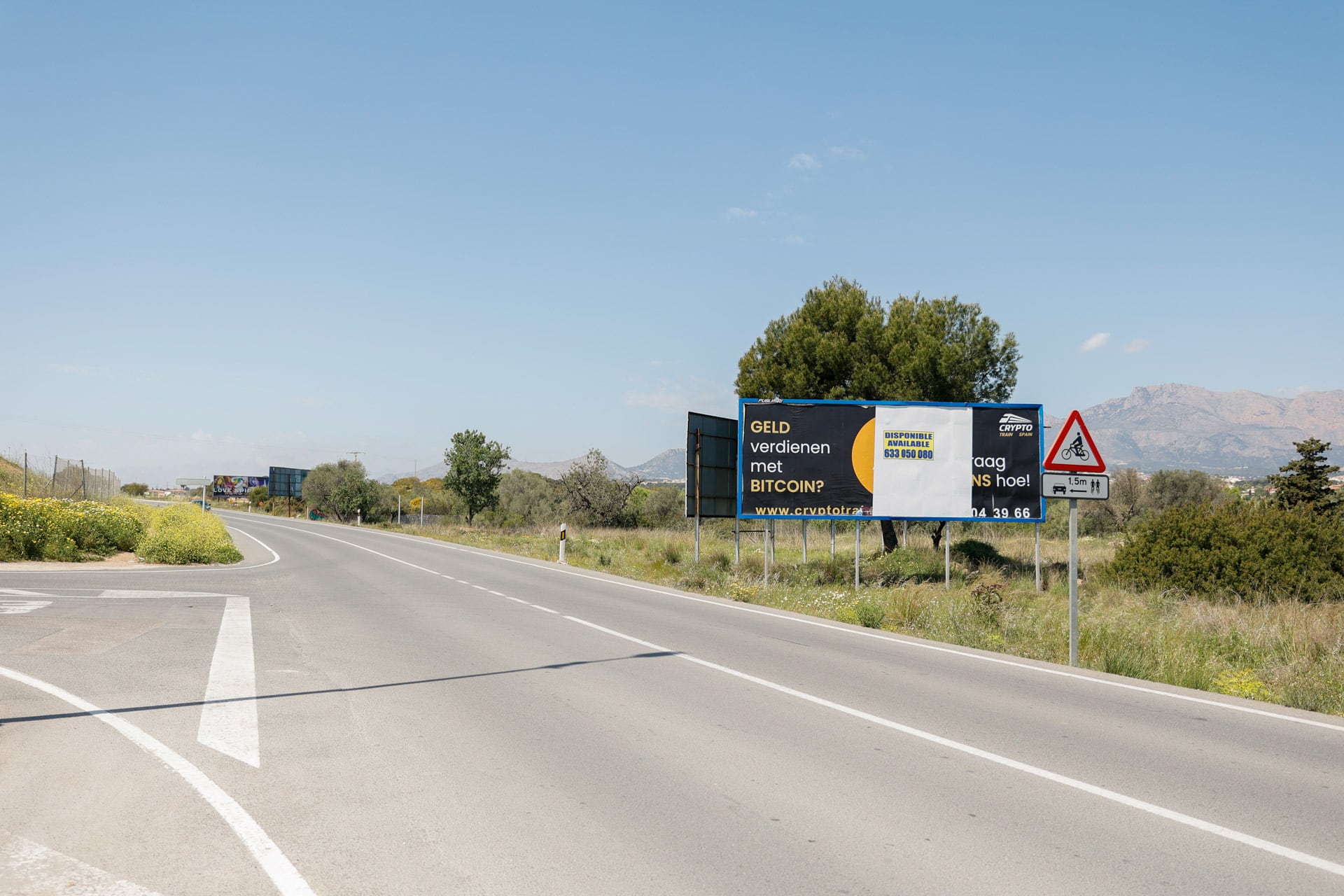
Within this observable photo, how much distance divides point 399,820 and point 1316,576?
19562 millimetres

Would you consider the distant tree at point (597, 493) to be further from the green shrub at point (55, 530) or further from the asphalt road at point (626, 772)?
the asphalt road at point (626, 772)

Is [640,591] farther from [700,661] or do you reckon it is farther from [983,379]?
[983,379]

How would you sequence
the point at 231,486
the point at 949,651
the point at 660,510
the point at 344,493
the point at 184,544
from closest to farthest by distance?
the point at 949,651
the point at 184,544
the point at 660,510
the point at 344,493
the point at 231,486

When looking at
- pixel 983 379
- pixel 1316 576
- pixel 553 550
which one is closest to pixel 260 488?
pixel 553 550

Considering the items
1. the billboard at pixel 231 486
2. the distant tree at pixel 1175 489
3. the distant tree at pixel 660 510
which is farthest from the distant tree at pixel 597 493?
the billboard at pixel 231 486

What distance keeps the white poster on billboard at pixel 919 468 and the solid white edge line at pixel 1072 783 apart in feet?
43.0

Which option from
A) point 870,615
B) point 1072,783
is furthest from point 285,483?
point 1072,783

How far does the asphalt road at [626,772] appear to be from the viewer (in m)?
4.47

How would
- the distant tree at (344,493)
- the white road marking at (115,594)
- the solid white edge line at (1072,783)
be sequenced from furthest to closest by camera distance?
the distant tree at (344,493) → the white road marking at (115,594) → the solid white edge line at (1072,783)

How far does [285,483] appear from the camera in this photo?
3890 inches

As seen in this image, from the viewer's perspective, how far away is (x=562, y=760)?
20.8 ft

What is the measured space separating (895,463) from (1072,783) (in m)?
16.6

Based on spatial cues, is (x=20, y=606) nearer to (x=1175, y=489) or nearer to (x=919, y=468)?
(x=919, y=468)

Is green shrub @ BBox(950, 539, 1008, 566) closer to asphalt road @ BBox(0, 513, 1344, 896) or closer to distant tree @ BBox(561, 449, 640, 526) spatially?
asphalt road @ BBox(0, 513, 1344, 896)
